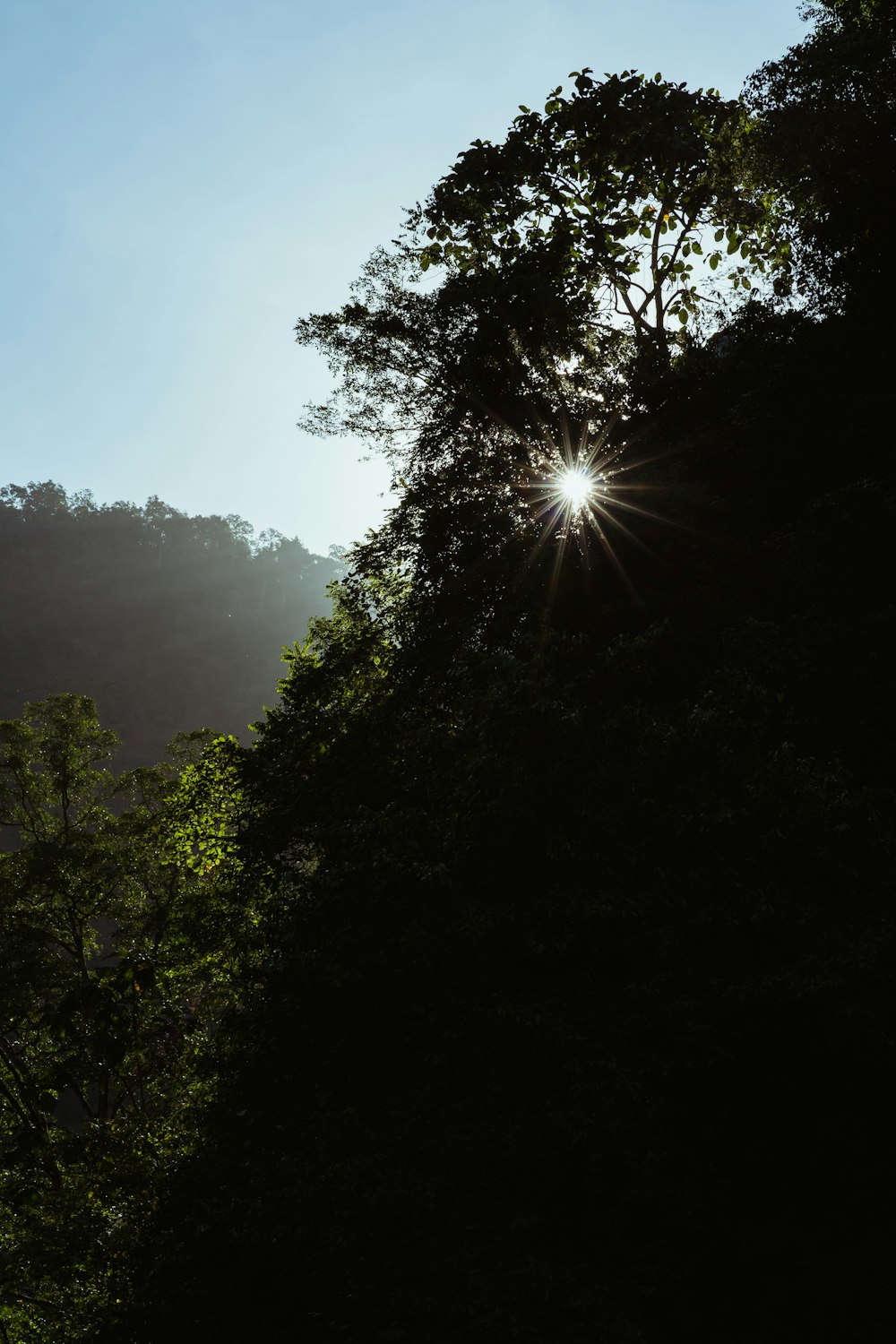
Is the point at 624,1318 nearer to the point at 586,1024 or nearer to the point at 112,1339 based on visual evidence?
the point at 586,1024

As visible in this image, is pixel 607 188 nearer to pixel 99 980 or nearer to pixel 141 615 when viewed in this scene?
pixel 99 980

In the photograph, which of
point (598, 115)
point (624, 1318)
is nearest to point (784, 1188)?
point (624, 1318)

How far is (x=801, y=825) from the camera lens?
730 cm

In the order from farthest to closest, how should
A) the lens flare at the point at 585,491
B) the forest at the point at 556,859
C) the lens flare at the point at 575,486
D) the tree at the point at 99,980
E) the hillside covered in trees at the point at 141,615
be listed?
the hillside covered in trees at the point at 141,615, the lens flare at the point at 575,486, the lens flare at the point at 585,491, the tree at the point at 99,980, the forest at the point at 556,859

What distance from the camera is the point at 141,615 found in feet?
269

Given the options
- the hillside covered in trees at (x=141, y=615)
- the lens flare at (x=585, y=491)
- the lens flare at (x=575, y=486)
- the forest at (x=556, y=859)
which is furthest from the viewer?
the hillside covered in trees at (x=141, y=615)

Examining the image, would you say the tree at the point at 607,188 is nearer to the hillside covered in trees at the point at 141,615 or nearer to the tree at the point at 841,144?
the tree at the point at 841,144

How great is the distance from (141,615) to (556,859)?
8029cm

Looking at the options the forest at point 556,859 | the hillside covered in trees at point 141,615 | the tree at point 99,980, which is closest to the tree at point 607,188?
the forest at point 556,859

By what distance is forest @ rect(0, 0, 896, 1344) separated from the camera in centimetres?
658

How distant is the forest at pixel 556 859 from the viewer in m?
6.58

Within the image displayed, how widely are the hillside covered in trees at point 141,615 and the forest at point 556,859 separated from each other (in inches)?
2302

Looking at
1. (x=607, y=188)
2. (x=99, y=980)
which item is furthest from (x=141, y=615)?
(x=99, y=980)

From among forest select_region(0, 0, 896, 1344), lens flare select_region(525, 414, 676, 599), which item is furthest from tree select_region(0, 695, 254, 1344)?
lens flare select_region(525, 414, 676, 599)
